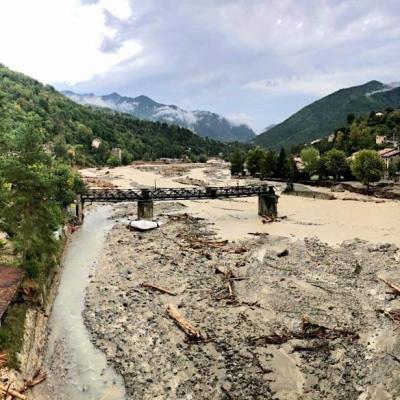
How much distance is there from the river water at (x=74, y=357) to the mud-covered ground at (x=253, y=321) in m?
0.61

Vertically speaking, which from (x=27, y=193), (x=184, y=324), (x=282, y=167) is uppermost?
(x=27, y=193)

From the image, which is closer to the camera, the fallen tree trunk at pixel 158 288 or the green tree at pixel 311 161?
the fallen tree trunk at pixel 158 288

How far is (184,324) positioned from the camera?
82.2 feet

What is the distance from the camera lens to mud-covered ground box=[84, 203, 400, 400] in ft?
64.0

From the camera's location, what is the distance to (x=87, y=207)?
2963 inches

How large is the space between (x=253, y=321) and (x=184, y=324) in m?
3.95

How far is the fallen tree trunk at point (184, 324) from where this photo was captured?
Result: 23.7 meters

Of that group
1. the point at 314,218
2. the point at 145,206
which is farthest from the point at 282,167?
the point at 145,206

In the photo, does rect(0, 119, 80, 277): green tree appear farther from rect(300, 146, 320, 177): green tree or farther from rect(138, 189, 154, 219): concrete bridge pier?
rect(300, 146, 320, 177): green tree

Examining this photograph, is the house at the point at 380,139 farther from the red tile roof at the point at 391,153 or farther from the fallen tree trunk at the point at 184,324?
the fallen tree trunk at the point at 184,324

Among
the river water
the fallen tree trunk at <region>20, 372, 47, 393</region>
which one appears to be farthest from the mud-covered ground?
the fallen tree trunk at <region>20, 372, 47, 393</region>

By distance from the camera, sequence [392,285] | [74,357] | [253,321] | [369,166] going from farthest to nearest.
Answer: [369,166] → [392,285] → [253,321] → [74,357]

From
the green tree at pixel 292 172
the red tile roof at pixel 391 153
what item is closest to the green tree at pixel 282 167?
the green tree at pixel 292 172

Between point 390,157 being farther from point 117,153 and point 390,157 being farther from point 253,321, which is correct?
point 117,153
